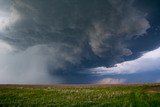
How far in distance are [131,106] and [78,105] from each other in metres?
7.56

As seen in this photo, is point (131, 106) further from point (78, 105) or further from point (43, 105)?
point (43, 105)

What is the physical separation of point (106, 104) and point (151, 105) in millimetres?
5726

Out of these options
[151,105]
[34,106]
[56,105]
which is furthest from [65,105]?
[151,105]

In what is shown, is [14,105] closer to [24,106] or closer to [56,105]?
[24,106]

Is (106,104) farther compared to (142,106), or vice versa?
(106,104)

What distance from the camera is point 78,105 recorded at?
139 ft

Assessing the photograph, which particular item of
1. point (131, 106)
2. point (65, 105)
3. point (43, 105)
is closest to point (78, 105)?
point (65, 105)

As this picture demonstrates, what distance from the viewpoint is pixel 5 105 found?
4306 centimetres

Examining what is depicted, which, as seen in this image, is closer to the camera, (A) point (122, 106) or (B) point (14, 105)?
(A) point (122, 106)

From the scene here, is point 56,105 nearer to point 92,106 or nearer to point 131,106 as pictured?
point 92,106

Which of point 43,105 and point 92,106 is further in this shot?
point 43,105

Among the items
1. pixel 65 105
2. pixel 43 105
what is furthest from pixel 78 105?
pixel 43 105

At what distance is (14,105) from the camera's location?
139 feet

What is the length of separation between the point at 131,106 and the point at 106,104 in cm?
447
